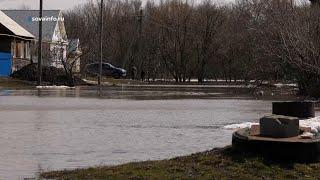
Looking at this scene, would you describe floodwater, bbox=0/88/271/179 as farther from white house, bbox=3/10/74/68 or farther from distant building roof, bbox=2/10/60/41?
distant building roof, bbox=2/10/60/41

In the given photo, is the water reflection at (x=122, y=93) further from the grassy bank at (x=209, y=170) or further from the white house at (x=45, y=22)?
the white house at (x=45, y=22)

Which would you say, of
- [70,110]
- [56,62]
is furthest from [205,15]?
[70,110]

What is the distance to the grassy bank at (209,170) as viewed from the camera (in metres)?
9.59

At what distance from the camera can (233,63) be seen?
79.6 m

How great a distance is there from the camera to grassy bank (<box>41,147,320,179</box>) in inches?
378

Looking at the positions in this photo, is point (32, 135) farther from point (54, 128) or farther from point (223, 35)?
point (223, 35)

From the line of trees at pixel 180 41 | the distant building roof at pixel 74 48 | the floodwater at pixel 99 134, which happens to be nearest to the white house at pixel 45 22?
the line of trees at pixel 180 41

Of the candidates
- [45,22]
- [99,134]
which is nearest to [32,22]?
[45,22]

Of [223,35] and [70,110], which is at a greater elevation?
[223,35]

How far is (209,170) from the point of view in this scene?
9.88 meters

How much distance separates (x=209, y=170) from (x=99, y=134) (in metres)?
6.57

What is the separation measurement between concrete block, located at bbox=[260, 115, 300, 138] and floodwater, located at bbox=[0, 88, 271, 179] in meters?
2.04

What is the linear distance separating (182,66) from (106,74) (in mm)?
10356

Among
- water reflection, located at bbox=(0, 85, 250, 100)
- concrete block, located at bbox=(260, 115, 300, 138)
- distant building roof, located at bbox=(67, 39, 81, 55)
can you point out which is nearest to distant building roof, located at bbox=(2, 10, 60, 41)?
distant building roof, located at bbox=(67, 39, 81, 55)
